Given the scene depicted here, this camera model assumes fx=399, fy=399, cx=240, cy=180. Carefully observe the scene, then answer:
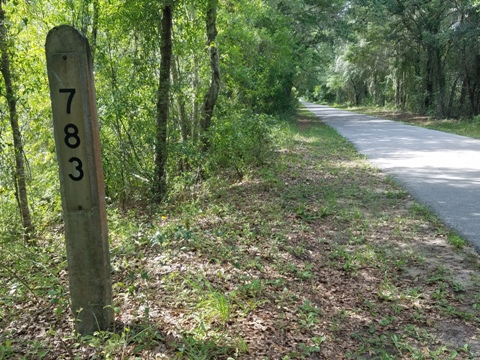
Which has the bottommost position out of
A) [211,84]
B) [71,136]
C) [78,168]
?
[78,168]

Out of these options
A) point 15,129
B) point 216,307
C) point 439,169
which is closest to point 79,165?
point 216,307

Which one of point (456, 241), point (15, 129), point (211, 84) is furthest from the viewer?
point (211, 84)

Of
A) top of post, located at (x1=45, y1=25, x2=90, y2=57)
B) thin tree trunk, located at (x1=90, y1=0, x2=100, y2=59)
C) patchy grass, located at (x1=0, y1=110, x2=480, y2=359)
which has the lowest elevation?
patchy grass, located at (x1=0, y1=110, x2=480, y2=359)

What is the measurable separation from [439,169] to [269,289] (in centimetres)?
695

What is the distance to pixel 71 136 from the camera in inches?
109

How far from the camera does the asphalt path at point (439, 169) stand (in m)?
6.02

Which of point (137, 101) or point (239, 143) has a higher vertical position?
point (137, 101)

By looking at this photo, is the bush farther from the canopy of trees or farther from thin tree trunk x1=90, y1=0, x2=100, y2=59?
thin tree trunk x1=90, y1=0, x2=100, y2=59

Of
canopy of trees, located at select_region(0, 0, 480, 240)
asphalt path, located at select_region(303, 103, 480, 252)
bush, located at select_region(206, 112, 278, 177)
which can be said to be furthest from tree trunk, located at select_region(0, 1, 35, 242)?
asphalt path, located at select_region(303, 103, 480, 252)

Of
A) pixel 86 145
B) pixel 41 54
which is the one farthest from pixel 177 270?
pixel 41 54

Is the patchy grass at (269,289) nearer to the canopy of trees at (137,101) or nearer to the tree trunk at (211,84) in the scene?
the canopy of trees at (137,101)

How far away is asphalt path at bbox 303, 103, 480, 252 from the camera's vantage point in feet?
19.7

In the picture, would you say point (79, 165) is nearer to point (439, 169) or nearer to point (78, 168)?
point (78, 168)

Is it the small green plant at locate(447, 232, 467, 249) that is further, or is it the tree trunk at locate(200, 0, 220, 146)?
the tree trunk at locate(200, 0, 220, 146)
